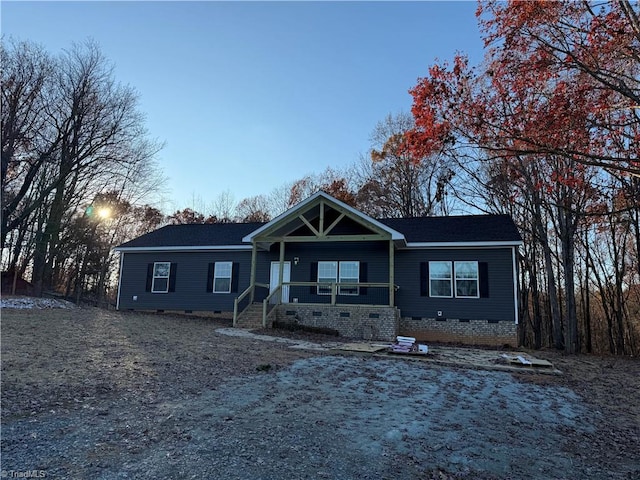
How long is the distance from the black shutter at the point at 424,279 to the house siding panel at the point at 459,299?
12 cm

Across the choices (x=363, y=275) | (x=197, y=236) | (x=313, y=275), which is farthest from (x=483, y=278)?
(x=197, y=236)

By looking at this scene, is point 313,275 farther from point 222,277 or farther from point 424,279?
point 424,279

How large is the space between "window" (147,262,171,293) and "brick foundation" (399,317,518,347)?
1037cm

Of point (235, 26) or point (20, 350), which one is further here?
point (235, 26)

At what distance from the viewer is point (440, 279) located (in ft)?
49.5

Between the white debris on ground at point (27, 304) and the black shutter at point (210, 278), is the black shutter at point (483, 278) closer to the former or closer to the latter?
the black shutter at point (210, 278)

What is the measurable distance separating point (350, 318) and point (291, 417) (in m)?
9.43

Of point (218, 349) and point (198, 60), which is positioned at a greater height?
point (198, 60)

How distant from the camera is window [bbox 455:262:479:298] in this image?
48.1 ft

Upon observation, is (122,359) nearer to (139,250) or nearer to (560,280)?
(139,250)

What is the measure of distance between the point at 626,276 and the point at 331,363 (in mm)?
20414

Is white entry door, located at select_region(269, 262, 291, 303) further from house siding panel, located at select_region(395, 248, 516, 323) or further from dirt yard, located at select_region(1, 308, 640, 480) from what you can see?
dirt yard, located at select_region(1, 308, 640, 480)

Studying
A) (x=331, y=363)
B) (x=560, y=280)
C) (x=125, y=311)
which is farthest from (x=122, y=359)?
(x=560, y=280)

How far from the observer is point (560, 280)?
22266 mm
